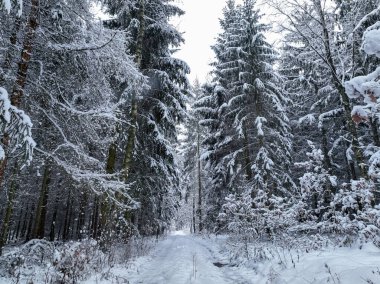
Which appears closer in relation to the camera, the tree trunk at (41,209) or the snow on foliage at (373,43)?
the snow on foliage at (373,43)

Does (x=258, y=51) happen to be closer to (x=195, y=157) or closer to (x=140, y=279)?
(x=140, y=279)

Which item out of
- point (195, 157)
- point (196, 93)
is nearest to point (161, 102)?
point (195, 157)

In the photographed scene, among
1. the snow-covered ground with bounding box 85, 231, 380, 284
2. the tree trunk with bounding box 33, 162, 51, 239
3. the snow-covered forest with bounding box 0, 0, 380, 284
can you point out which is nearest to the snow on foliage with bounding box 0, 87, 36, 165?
the snow-covered forest with bounding box 0, 0, 380, 284

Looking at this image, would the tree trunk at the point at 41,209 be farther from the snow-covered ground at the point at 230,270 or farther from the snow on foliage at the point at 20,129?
the snow on foliage at the point at 20,129

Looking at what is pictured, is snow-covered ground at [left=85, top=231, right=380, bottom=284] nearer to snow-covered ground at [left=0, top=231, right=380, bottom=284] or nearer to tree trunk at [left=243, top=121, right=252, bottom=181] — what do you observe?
snow-covered ground at [left=0, top=231, right=380, bottom=284]

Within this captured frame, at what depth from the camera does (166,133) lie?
52.0 ft

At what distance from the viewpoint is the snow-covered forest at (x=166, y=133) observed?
5.53m

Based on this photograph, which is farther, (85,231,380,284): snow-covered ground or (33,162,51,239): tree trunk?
(33,162,51,239): tree trunk

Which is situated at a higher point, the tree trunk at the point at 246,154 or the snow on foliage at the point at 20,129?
the tree trunk at the point at 246,154

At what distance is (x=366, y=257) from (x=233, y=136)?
483 inches

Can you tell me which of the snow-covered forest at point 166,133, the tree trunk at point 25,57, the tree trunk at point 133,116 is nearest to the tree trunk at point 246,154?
the snow-covered forest at point 166,133

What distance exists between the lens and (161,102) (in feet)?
45.3

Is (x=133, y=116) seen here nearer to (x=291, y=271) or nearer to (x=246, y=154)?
(x=291, y=271)

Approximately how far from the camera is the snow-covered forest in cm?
553
